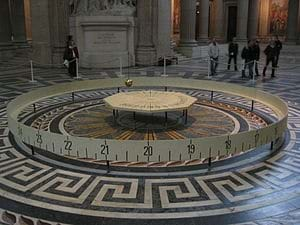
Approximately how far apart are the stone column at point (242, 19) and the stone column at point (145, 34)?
1016 centimetres

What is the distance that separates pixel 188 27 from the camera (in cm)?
1914

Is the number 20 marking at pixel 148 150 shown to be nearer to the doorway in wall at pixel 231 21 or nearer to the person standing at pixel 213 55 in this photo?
the person standing at pixel 213 55

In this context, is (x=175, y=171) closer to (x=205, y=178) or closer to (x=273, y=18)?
(x=205, y=178)

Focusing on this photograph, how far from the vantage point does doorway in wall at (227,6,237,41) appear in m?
29.3

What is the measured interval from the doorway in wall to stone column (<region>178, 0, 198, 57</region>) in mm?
11007

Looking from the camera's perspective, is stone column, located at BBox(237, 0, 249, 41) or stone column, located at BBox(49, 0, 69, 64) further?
stone column, located at BBox(237, 0, 249, 41)

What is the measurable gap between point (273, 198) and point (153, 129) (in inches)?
104

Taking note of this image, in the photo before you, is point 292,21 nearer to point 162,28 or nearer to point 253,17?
point 253,17

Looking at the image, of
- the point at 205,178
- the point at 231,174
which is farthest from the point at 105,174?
the point at 231,174

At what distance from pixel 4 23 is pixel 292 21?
18.7 meters

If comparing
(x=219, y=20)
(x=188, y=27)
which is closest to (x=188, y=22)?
(x=188, y=27)

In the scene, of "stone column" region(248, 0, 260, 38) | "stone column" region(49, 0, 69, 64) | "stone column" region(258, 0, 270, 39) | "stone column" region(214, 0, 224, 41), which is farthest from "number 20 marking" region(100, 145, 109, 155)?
"stone column" region(258, 0, 270, 39)

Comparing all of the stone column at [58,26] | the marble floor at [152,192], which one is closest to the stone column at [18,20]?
the stone column at [58,26]

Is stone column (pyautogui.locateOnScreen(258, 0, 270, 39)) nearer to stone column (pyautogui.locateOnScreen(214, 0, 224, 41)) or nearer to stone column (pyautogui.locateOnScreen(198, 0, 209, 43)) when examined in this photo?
stone column (pyautogui.locateOnScreen(214, 0, 224, 41))
